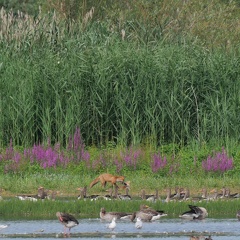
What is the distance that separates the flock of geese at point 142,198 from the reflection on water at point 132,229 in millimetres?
146

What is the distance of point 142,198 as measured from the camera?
20641mm

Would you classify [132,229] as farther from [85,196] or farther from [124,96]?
[124,96]

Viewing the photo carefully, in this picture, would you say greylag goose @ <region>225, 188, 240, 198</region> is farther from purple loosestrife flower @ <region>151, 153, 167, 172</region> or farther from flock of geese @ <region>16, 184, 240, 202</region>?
purple loosestrife flower @ <region>151, 153, 167, 172</region>

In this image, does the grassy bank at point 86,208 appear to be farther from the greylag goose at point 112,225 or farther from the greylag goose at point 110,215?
the greylag goose at point 112,225

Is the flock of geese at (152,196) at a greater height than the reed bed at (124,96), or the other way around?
the reed bed at (124,96)

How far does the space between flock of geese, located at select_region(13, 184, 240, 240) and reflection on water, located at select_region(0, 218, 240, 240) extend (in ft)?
0.48

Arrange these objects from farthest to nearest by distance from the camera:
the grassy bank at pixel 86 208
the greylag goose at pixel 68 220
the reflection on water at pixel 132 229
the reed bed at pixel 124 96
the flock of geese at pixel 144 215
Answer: the reed bed at pixel 124 96, the grassy bank at pixel 86 208, the flock of geese at pixel 144 215, the greylag goose at pixel 68 220, the reflection on water at pixel 132 229

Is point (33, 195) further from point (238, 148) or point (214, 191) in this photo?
point (238, 148)

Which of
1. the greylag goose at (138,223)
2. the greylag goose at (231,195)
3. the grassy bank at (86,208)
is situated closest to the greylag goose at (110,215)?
the greylag goose at (138,223)

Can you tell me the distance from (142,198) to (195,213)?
9.73 ft

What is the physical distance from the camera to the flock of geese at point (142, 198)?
671 inches

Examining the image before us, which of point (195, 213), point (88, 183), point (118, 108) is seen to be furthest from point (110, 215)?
point (118, 108)

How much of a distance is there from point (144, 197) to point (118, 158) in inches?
159

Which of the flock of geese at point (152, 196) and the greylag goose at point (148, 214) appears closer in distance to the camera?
the greylag goose at point (148, 214)
